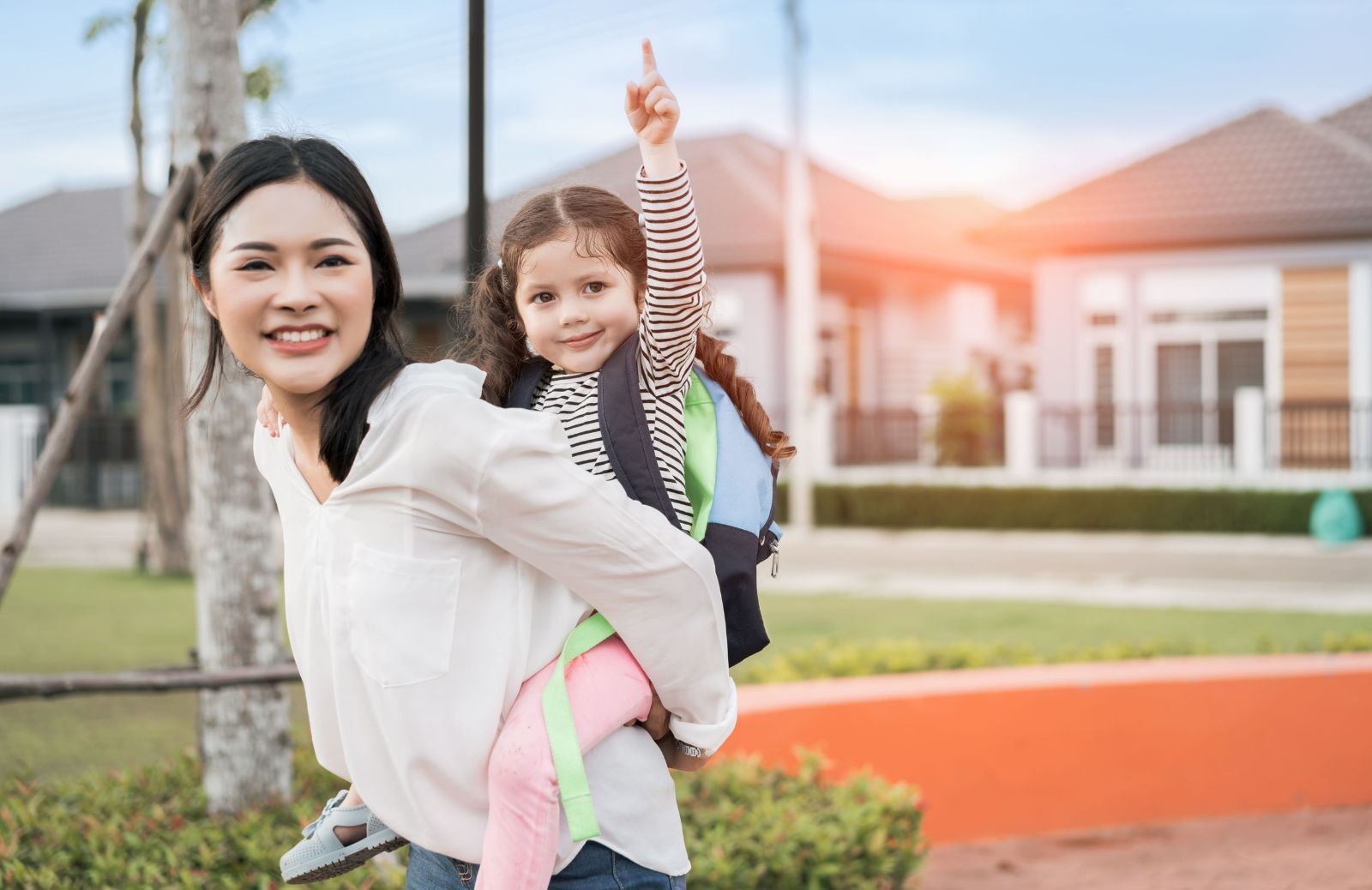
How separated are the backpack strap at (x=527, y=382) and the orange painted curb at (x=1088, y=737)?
115 inches

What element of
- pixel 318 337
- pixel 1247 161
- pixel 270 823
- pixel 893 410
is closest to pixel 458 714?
pixel 318 337

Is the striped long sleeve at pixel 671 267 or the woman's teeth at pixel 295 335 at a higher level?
the striped long sleeve at pixel 671 267

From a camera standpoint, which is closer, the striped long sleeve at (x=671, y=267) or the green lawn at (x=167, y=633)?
the striped long sleeve at (x=671, y=267)

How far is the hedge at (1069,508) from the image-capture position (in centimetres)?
1634

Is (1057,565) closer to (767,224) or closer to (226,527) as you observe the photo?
(226,527)

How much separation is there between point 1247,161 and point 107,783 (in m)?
20.0

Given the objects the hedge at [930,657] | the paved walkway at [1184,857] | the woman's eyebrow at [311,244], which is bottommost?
the paved walkway at [1184,857]

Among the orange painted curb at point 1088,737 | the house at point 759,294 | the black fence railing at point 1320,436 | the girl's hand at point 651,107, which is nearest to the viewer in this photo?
the girl's hand at point 651,107

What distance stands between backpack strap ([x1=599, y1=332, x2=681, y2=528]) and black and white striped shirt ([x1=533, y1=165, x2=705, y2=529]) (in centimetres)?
1

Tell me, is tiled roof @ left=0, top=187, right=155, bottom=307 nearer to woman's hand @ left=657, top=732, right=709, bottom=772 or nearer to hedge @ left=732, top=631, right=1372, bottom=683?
hedge @ left=732, top=631, right=1372, bottom=683

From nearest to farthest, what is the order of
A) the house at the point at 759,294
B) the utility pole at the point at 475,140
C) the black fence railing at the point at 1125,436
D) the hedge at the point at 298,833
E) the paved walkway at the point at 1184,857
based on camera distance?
the hedge at the point at 298,833 → the utility pole at the point at 475,140 → the paved walkway at the point at 1184,857 → the black fence railing at the point at 1125,436 → the house at the point at 759,294

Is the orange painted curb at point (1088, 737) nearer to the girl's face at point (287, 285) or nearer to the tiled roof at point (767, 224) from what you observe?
the girl's face at point (287, 285)

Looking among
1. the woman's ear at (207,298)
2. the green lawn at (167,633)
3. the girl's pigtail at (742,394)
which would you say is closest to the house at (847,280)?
the green lawn at (167,633)

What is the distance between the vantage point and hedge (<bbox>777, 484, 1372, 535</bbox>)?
16.3 m
